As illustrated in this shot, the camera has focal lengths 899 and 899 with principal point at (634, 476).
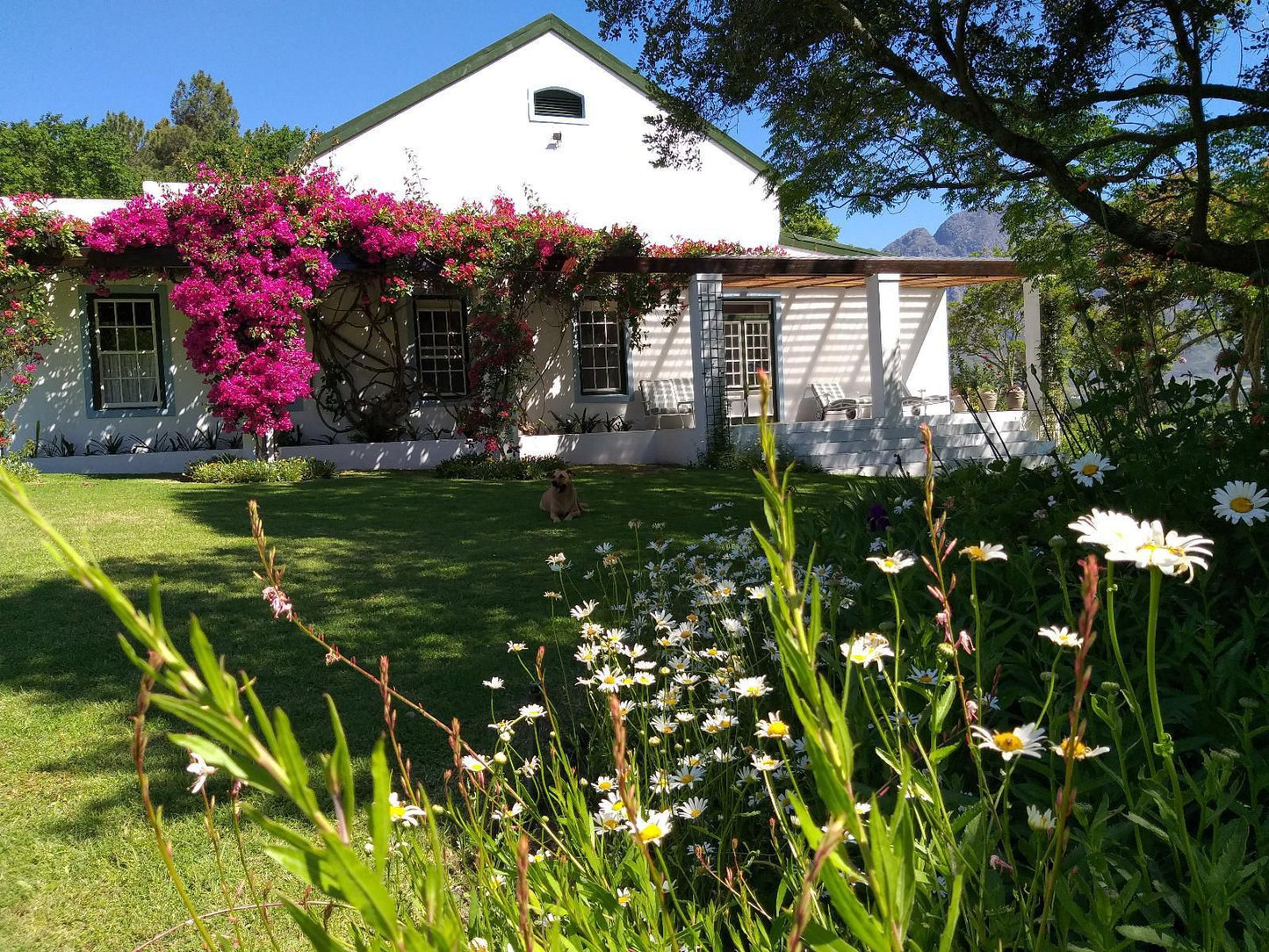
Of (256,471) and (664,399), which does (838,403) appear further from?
(256,471)

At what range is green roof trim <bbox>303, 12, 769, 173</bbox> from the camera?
1474 centimetres

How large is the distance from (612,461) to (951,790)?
1294cm

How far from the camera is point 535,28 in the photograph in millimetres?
15750

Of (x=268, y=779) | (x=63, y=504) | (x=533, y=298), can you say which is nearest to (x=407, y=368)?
(x=533, y=298)

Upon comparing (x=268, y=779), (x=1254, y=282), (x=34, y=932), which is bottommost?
(x=34, y=932)

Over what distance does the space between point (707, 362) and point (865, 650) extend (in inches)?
507

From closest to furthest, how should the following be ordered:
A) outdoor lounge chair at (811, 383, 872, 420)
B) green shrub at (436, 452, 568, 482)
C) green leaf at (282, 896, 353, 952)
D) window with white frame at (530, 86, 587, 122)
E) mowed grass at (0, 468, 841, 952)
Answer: green leaf at (282, 896, 353, 952), mowed grass at (0, 468, 841, 952), green shrub at (436, 452, 568, 482), window with white frame at (530, 86, 587, 122), outdoor lounge chair at (811, 383, 872, 420)

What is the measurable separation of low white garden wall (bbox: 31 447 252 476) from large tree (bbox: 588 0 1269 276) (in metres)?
8.58

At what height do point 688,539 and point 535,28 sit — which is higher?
point 535,28

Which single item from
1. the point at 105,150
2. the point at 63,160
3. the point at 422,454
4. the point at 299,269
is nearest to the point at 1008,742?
the point at 299,269

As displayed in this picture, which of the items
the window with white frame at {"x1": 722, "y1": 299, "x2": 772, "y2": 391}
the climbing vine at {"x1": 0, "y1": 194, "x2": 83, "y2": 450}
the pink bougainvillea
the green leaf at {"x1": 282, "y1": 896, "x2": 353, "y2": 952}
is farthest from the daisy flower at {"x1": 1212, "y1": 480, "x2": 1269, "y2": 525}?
the window with white frame at {"x1": 722, "y1": 299, "x2": 772, "y2": 391}

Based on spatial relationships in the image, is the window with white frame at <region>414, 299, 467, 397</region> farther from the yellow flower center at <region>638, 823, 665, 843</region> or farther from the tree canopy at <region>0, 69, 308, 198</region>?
the tree canopy at <region>0, 69, 308, 198</region>

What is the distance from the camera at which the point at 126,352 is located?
13.7 m

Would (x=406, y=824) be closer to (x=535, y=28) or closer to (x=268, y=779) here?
(x=268, y=779)
